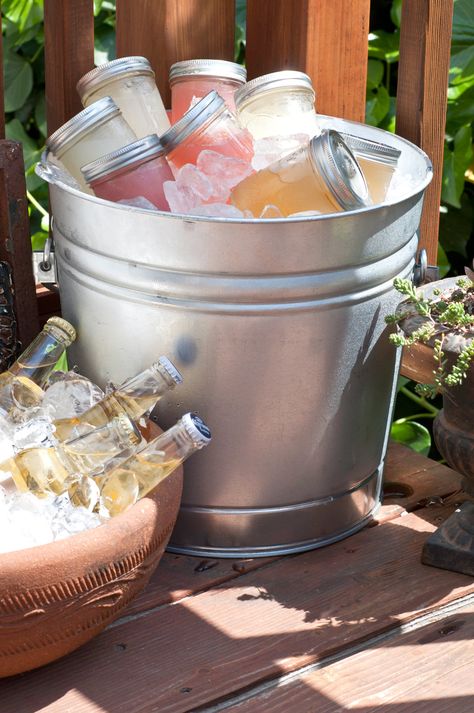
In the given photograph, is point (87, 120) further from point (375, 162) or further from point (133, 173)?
point (375, 162)

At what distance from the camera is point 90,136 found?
1.47 meters

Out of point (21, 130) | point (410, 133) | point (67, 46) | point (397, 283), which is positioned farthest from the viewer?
point (21, 130)

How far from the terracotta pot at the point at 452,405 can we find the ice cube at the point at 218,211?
0.28 m

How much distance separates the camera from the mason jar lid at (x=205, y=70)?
1.61 meters

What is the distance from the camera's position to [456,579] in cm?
147

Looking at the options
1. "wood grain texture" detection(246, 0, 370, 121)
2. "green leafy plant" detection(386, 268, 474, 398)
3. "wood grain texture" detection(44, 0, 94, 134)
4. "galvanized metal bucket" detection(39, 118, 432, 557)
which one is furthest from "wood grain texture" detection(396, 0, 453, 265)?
"wood grain texture" detection(44, 0, 94, 134)

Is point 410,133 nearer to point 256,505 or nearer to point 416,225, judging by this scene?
point 416,225

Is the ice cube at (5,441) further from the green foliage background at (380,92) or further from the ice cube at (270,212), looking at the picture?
the green foliage background at (380,92)

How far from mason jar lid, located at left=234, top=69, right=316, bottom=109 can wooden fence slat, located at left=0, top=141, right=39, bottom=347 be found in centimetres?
38

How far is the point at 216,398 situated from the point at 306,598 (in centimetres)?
31

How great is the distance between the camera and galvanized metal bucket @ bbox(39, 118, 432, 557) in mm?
1327

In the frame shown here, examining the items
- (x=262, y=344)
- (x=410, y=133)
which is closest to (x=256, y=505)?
(x=262, y=344)

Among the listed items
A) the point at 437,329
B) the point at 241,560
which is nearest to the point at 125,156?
the point at 437,329

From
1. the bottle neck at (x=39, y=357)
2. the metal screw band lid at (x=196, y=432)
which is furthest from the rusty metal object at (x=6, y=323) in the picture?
the metal screw band lid at (x=196, y=432)
